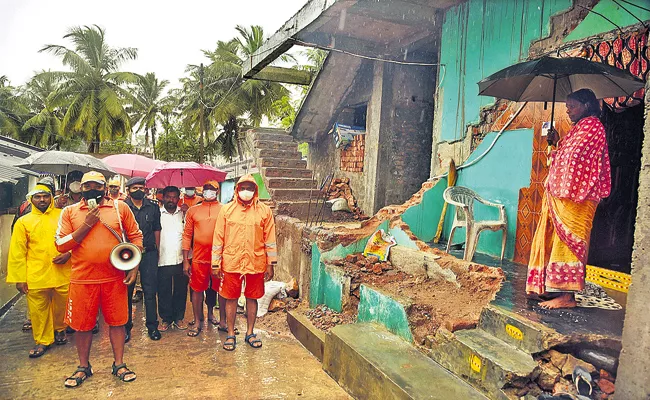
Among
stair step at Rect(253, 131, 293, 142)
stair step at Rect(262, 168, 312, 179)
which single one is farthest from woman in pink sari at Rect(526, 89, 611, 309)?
stair step at Rect(253, 131, 293, 142)

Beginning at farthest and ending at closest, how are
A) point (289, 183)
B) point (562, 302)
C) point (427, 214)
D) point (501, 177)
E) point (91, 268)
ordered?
point (289, 183)
point (427, 214)
point (501, 177)
point (91, 268)
point (562, 302)

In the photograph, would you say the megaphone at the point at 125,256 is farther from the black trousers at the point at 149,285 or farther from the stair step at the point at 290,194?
the stair step at the point at 290,194

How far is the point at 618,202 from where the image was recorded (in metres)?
4.51

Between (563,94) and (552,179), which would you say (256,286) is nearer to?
(552,179)

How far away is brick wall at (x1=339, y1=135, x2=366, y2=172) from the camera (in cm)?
969

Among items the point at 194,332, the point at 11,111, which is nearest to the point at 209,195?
the point at 194,332

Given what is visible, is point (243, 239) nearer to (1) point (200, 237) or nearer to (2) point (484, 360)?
(1) point (200, 237)

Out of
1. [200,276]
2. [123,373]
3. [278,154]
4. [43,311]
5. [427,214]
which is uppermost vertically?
[278,154]

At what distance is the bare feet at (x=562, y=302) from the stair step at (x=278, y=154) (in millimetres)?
7818

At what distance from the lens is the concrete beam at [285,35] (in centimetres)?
645

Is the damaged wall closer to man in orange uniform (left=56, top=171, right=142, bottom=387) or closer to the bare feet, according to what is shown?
the bare feet

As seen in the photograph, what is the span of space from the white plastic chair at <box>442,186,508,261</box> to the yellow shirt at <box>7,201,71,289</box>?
457 centimetres

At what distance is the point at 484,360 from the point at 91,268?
3292mm

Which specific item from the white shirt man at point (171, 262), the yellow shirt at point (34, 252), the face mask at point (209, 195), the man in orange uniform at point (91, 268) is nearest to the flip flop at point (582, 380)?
the man in orange uniform at point (91, 268)
